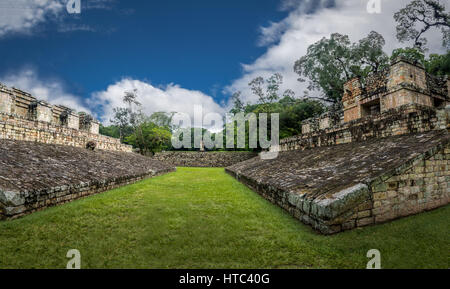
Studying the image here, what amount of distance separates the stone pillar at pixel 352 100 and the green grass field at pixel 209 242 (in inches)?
350

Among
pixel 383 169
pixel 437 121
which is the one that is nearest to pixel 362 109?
pixel 437 121

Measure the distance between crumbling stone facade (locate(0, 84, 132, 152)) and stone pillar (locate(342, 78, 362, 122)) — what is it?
15078mm

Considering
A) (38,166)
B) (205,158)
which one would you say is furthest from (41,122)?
(205,158)

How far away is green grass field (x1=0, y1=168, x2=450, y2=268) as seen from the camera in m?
2.15

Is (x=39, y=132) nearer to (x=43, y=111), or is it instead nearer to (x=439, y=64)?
(x=43, y=111)

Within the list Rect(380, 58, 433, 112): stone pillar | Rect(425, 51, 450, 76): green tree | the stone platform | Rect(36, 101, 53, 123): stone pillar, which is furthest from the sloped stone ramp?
Rect(425, 51, 450, 76): green tree

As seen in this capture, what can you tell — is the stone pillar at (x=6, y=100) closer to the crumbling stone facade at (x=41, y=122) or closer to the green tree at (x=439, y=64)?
the crumbling stone facade at (x=41, y=122)

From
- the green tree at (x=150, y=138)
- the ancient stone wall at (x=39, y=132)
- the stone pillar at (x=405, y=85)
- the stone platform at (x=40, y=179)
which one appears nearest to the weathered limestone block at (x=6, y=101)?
the ancient stone wall at (x=39, y=132)

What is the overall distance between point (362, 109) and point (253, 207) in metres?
10.0

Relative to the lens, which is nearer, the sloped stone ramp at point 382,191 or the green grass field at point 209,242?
the green grass field at point 209,242

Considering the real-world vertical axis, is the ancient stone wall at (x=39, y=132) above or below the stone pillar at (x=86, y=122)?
below

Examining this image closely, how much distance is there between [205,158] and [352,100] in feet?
63.5

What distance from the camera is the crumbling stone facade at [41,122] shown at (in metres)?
6.89

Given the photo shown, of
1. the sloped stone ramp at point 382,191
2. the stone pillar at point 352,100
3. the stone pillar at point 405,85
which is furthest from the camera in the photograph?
the stone pillar at point 352,100
